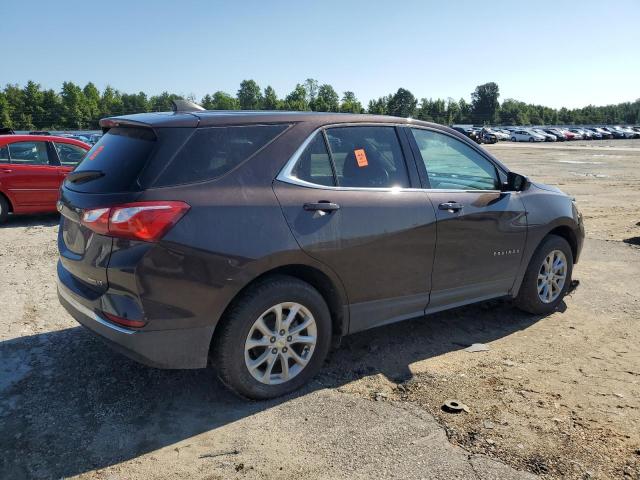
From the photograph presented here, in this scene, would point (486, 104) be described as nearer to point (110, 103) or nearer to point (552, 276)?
point (110, 103)

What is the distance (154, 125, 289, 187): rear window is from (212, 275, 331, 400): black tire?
75cm

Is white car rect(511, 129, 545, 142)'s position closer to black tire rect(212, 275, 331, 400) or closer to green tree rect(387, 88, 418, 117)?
green tree rect(387, 88, 418, 117)

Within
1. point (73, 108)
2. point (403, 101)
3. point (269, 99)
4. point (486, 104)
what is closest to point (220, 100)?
point (269, 99)

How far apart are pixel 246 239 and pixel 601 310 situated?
155 inches

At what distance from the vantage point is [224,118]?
328 centimetres

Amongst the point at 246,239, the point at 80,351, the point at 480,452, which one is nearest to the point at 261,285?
the point at 246,239

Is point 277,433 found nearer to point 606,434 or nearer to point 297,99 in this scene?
point 606,434

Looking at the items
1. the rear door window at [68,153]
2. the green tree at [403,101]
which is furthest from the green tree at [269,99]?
the rear door window at [68,153]

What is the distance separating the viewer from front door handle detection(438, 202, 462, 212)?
400cm

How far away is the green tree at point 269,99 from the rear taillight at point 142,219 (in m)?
116

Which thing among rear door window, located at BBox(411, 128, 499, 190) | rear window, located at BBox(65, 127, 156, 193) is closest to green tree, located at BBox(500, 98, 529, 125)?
rear door window, located at BBox(411, 128, 499, 190)

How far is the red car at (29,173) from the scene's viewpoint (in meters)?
9.27

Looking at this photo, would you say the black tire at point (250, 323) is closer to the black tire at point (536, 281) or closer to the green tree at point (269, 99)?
the black tire at point (536, 281)

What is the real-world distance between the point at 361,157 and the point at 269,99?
408 ft
